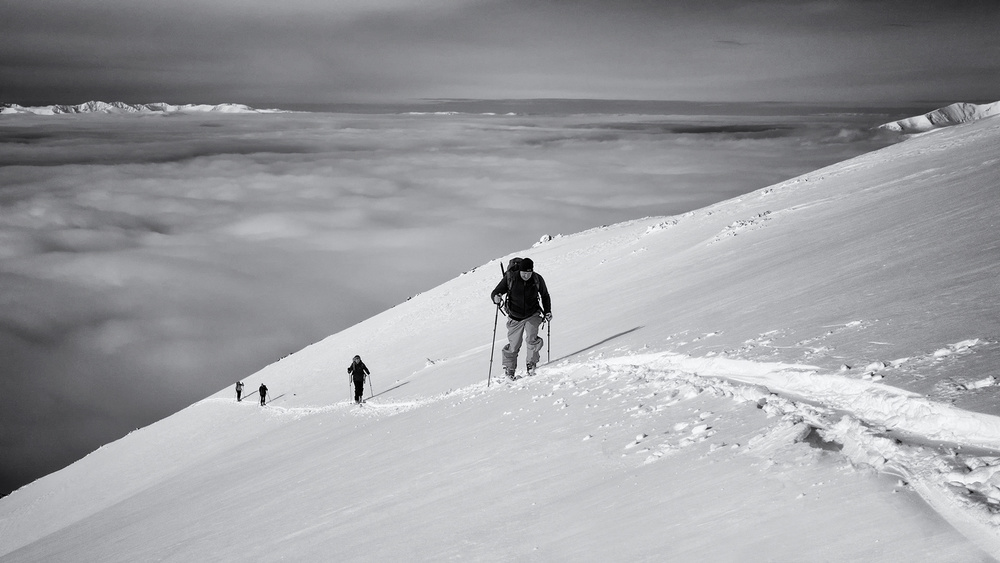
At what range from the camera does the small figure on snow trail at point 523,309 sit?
1094 centimetres

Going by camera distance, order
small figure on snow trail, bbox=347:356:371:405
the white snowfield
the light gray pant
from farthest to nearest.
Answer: small figure on snow trail, bbox=347:356:371:405 < the light gray pant < the white snowfield

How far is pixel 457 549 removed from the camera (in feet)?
13.5

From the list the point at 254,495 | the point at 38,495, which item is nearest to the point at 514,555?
the point at 254,495

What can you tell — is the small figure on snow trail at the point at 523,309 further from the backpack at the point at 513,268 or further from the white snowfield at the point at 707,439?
the white snowfield at the point at 707,439

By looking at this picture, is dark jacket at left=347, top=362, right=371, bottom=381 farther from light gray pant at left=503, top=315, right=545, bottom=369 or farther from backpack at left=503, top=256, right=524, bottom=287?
backpack at left=503, top=256, right=524, bottom=287

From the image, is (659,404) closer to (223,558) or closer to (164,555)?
(223,558)

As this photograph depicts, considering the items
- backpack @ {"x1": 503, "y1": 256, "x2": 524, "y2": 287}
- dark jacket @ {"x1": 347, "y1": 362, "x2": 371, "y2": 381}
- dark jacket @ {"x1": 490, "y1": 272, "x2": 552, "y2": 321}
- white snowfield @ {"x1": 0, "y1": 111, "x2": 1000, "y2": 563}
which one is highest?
backpack @ {"x1": 503, "y1": 256, "x2": 524, "y2": 287}

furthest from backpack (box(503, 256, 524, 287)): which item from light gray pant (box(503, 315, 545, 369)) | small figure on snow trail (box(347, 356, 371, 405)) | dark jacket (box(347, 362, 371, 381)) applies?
dark jacket (box(347, 362, 371, 381))

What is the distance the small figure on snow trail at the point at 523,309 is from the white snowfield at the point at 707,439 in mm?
678

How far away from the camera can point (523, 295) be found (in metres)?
11.0

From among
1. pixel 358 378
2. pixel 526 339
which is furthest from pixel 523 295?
pixel 358 378

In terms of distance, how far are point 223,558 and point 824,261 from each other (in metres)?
9.30

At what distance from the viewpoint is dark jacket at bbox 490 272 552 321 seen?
1095cm

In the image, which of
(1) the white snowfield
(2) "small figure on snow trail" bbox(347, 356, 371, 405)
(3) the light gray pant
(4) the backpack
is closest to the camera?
(1) the white snowfield
